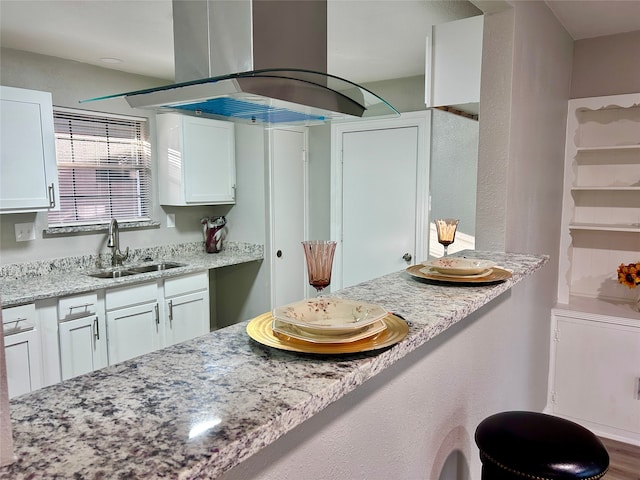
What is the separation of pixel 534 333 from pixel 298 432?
216 centimetres

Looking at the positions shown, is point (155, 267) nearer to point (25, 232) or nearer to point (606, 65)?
point (25, 232)

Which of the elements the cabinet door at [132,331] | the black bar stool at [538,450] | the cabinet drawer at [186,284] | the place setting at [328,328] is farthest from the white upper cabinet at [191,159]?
the black bar stool at [538,450]

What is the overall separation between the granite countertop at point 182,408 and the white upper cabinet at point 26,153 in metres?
2.47

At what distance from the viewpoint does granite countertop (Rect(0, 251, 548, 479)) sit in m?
0.56

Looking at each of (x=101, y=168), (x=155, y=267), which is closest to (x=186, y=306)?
(x=155, y=267)

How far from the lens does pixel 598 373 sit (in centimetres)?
292

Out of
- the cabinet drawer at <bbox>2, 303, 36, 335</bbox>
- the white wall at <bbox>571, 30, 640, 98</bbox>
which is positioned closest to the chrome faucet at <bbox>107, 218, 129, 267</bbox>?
the cabinet drawer at <bbox>2, 303, 36, 335</bbox>

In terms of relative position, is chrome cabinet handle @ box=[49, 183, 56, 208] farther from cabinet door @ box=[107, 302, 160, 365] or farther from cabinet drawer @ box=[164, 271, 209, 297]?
cabinet drawer @ box=[164, 271, 209, 297]

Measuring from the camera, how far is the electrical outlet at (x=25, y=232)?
3.19 metres

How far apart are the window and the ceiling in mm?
484

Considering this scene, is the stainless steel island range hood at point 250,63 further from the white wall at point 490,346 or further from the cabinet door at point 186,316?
the cabinet door at point 186,316

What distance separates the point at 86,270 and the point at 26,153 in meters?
1.02

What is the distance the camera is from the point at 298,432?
96 cm

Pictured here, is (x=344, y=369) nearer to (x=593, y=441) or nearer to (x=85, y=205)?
(x=593, y=441)
